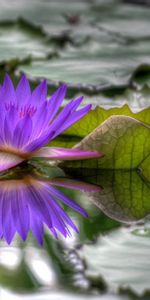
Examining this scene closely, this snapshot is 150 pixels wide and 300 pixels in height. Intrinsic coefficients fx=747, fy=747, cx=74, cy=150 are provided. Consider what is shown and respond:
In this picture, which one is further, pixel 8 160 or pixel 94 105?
pixel 94 105

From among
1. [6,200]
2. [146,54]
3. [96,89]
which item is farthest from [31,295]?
[146,54]

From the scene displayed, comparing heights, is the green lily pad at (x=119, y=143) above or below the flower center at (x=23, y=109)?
below

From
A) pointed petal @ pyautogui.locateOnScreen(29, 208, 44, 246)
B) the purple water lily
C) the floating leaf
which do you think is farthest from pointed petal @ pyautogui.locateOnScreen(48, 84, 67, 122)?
pointed petal @ pyautogui.locateOnScreen(29, 208, 44, 246)

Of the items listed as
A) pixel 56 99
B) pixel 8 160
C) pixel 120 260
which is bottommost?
pixel 120 260

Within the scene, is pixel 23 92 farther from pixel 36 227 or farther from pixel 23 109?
pixel 36 227

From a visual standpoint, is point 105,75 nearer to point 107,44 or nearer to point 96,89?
point 96,89

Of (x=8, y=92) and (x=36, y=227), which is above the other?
(x=8, y=92)

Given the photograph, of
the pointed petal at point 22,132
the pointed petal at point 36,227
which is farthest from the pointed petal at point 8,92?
the pointed petal at point 36,227

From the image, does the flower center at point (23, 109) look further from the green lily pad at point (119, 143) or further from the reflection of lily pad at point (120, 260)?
the reflection of lily pad at point (120, 260)

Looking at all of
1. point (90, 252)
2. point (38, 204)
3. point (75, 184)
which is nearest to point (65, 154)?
point (75, 184)
